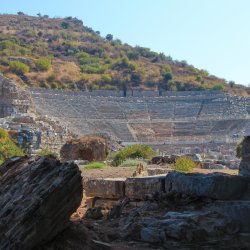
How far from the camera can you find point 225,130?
49656 mm

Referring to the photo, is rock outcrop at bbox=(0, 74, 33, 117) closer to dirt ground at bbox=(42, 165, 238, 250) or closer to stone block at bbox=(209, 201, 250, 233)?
dirt ground at bbox=(42, 165, 238, 250)

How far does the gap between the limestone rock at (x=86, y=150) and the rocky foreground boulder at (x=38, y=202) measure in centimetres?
1423

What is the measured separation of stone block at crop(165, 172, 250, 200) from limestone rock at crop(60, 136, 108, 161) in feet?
42.8

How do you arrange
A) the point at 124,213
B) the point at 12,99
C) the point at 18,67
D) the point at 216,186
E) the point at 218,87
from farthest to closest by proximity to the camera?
the point at 218,87
the point at 18,67
the point at 12,99
the point at 124,213
the point at 216,186

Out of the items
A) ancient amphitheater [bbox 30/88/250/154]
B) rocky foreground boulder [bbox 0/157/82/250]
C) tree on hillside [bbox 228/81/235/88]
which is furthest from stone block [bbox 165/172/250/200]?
tree on hillside [bbox 228/81/235/88]

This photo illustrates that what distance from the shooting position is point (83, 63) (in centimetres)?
8506

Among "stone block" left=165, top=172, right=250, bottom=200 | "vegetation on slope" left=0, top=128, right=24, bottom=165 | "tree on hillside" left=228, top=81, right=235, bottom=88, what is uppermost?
"tree on hillside" left=228, top=81, right=235, bottom=88

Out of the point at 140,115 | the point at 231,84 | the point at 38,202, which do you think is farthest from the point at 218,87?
the point at 38,202

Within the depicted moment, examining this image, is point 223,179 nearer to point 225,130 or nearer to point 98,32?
point 225,130

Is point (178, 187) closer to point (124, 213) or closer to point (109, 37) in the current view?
point (124, 213)

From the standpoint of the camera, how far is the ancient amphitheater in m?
47.5

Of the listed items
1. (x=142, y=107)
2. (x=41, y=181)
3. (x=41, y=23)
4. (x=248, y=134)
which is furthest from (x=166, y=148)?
(x=41, y=23)

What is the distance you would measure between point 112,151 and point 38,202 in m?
29.6

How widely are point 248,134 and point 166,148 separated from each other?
36513 mm
